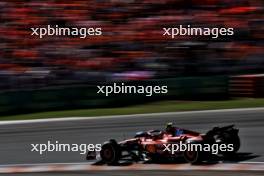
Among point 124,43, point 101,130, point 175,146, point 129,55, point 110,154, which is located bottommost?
point 110,154

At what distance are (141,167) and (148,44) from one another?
12.0 meters

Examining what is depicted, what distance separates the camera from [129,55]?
20500 mm

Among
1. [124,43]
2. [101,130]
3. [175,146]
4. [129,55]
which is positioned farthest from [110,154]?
[124,43]

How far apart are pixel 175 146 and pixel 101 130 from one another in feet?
16.4

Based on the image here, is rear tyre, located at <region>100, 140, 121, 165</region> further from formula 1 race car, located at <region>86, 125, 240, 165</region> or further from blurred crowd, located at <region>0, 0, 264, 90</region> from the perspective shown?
blurred crowd, located at <region>0, 0, 264, 90</region>

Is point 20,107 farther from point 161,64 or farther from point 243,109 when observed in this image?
point 243,109

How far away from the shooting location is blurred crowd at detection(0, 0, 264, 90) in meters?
19.9

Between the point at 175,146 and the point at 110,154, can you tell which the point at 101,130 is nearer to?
the point at 110,154

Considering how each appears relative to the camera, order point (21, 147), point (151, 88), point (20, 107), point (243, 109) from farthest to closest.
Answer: point (20, 107) → point (151, 88) → point (243, 109) → point (21, 147)

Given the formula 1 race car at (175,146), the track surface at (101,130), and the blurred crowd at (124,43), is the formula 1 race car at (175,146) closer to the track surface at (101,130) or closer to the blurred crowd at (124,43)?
the track surface at (101,130)

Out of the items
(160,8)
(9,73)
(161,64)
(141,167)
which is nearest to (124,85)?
(161,64)

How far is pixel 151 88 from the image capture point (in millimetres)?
18062

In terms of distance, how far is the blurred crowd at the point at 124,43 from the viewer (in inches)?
782

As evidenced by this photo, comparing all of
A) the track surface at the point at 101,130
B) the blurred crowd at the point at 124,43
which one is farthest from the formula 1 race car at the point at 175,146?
the blurred crowd at the point at 124,43
